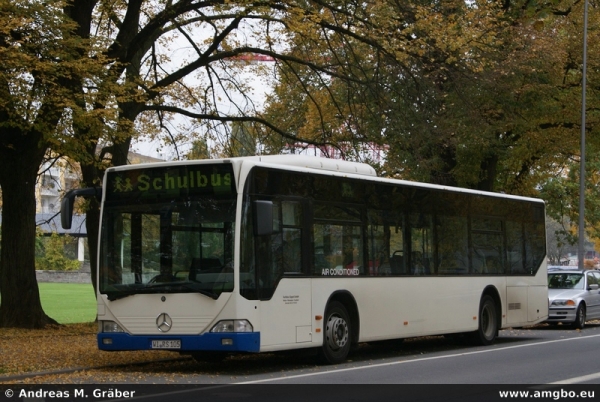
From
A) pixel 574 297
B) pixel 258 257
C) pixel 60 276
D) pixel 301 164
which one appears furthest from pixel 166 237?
pixel 60 276

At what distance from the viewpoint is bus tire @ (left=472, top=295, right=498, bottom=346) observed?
64.6 ft

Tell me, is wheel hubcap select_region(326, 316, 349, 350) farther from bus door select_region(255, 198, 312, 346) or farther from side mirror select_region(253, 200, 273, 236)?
side mirror select_region(253, 200, 273, 236)

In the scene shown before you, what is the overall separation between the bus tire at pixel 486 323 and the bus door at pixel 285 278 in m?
6.29

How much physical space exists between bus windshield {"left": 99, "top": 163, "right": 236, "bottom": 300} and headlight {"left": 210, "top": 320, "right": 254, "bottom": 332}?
422 mm

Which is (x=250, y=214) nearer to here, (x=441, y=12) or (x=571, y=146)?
(x=441, y=12)

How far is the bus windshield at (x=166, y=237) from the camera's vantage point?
13.4 metres

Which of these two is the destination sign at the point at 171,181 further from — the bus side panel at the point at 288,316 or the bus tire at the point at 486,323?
the bus tire at the point at 486,323

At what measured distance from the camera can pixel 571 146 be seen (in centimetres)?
3438

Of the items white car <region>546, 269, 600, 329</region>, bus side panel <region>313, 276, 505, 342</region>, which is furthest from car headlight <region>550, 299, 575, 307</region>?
bus side panel <region>313, 276, 505, 342</region>

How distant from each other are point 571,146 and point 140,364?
23.2m

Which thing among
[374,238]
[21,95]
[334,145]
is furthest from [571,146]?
[21,95]

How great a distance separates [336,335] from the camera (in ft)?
49.8

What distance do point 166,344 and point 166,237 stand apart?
1.52m

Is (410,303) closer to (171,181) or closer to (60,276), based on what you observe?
(171,181)
